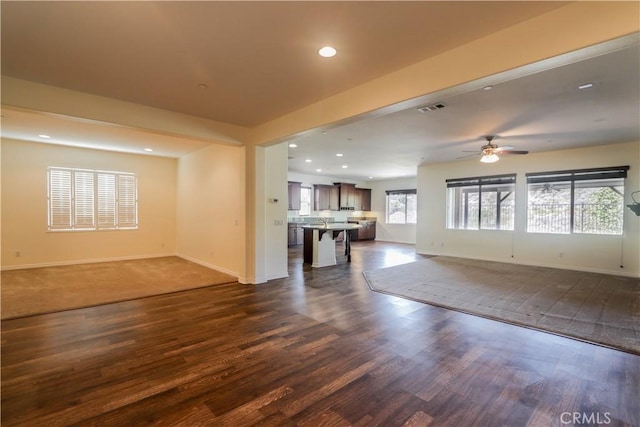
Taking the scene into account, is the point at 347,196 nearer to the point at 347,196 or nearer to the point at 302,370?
the point at 347,196

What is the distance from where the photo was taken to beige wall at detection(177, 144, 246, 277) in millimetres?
5605

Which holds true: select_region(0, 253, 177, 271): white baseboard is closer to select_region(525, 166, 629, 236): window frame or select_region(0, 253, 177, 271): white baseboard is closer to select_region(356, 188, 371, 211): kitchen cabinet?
select_region(356, 188, 371, 211): kitchen cabinet

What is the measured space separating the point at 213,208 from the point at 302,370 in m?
4.76

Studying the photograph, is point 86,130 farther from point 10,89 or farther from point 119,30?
point 119,30

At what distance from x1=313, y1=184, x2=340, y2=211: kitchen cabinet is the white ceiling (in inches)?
250

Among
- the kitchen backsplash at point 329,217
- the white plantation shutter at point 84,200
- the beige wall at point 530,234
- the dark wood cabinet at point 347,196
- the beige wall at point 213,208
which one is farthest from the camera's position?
the dark wood cabinet at point 347,196

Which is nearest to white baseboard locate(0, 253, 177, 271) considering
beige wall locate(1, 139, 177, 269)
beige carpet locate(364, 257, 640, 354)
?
beige wall locate(1, 139, 177, 269)

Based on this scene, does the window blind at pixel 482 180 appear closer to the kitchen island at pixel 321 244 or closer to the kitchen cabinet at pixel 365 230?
the kitchen island at pixel 321 244

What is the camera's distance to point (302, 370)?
95.7 inches

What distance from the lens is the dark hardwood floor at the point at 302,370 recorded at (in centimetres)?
192

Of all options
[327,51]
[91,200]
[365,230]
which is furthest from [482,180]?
[91,200]

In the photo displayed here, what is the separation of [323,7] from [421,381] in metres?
2.87

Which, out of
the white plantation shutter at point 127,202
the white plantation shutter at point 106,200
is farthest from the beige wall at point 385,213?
the white plantation shutter at point 106,200

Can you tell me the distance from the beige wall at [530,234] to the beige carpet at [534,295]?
54 centimetres
